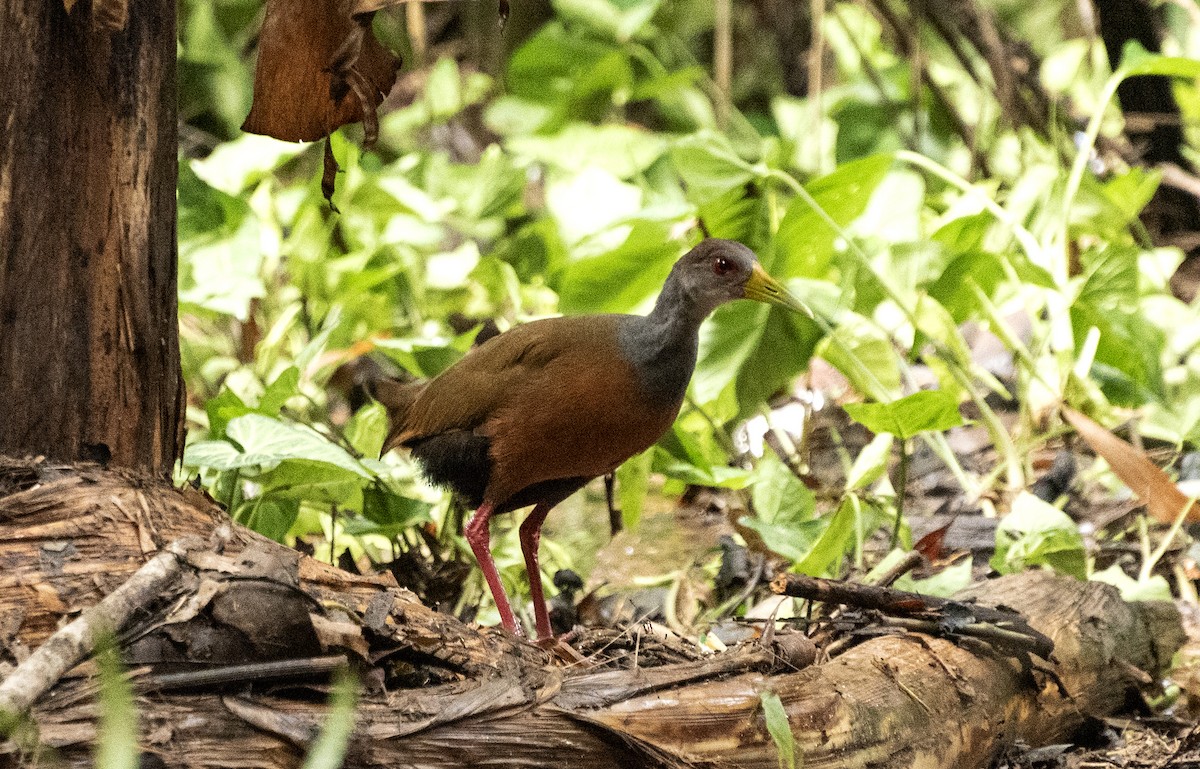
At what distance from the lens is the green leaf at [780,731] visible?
6.65 feet

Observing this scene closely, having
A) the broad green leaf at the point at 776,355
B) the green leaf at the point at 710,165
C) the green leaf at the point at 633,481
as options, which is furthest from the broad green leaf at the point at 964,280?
the green leaf at the point at 633,481

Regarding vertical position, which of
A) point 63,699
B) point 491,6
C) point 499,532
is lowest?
point 499,532

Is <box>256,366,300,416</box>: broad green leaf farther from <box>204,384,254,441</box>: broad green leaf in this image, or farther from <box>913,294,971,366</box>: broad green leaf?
<box>913,294,971,366</box>: broad green leaf

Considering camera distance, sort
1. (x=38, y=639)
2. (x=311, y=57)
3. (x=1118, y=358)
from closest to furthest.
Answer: (x=38, y=639)
(x=311, y=57)
(x=1118, y=358)

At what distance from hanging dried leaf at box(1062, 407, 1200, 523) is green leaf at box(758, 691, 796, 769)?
197 cm

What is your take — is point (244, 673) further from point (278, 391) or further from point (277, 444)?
point (278, 391)

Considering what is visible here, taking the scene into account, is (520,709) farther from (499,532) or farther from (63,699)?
(499,532)

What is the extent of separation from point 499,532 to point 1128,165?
11.0 feet

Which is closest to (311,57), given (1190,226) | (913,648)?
(913,648)

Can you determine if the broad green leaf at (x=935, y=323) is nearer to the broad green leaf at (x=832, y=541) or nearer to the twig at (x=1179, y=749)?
the broad green leaf at (x=832, y=541)

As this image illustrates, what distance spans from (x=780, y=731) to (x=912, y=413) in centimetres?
134

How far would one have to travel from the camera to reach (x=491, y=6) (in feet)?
26.2

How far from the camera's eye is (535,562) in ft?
11.0

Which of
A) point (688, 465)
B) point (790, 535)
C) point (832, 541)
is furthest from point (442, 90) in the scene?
point (832, 541)
